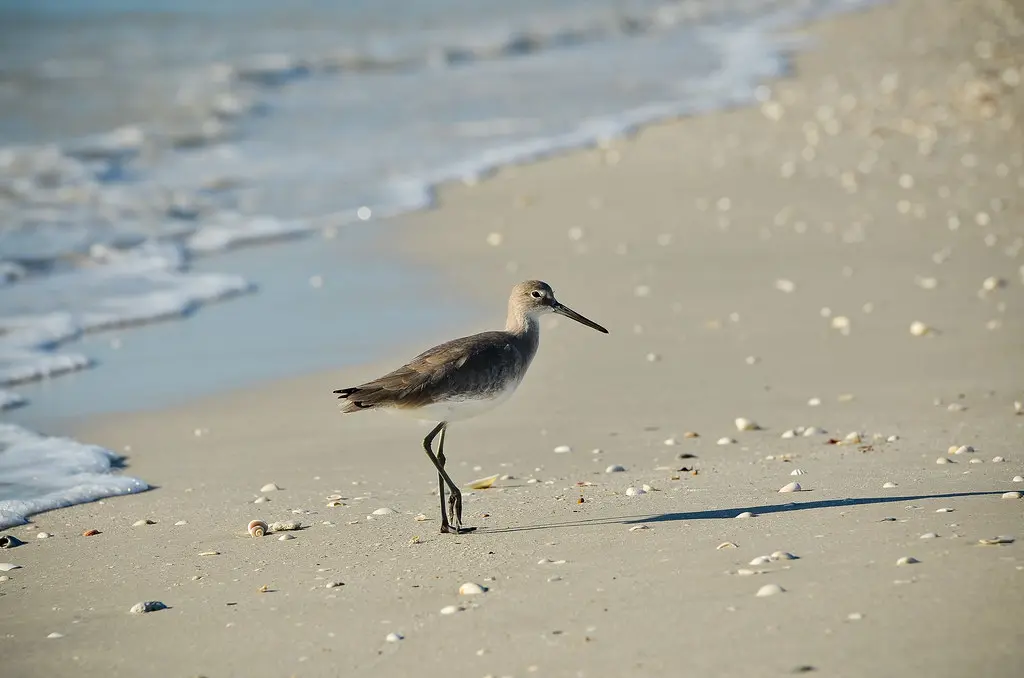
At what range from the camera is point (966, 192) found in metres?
12.4

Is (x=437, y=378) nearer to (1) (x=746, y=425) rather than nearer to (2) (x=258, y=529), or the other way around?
(2) (x=258, y=529)

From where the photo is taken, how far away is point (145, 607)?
5145 millimetres

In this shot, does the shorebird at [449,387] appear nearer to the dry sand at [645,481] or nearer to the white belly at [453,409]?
the white belly at [453,409]

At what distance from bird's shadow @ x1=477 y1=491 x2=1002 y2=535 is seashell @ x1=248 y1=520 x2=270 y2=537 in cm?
96

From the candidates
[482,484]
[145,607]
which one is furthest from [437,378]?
[145,607]

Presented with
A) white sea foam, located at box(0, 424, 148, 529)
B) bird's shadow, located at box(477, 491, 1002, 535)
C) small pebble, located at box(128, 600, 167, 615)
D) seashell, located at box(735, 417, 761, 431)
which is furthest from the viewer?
seashell, located at box(735, 417, 761, 431)

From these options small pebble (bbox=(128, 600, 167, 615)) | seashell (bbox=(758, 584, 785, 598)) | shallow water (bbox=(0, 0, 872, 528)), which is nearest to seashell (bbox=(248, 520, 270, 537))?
small pebble (bbox=(128, 600, 167, 615))

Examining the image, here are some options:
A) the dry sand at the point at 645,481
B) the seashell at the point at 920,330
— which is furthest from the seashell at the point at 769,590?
the seashell at the point at 920,330

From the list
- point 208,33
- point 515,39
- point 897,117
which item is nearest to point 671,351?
point 897,117

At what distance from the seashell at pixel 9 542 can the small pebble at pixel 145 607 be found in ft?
3.79

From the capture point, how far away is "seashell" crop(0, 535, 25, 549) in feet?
19.8

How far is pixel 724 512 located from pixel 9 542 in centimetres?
319

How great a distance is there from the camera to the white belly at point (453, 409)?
19.3ft

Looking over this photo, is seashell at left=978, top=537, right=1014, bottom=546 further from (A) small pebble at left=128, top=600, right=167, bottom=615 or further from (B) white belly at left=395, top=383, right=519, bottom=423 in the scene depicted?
(A) small pebble at left=128, top=600, right=167, bottom=615
